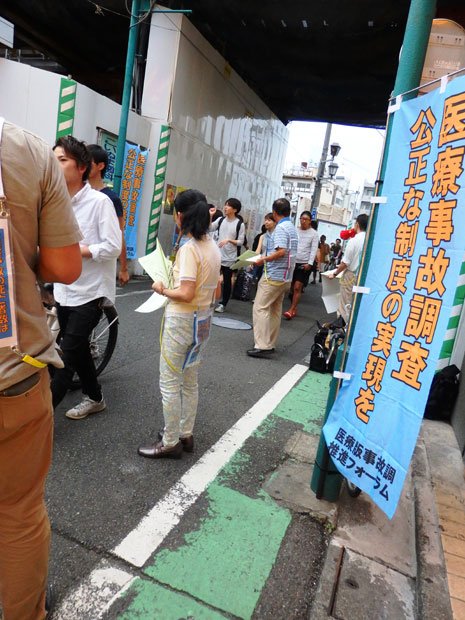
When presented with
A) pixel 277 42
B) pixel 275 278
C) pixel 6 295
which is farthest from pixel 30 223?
pixel 277 42

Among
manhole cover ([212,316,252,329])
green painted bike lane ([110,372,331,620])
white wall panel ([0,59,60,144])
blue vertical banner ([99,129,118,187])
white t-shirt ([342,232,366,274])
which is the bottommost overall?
green painted bike lane ([110,372,331,620])

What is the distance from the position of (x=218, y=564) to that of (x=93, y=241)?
6.58ft

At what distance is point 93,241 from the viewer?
2834mm

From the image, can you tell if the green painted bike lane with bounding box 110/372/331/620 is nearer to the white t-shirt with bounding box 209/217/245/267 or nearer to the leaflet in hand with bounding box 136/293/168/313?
the leaflet in hand with bounding box 136/293/168/313

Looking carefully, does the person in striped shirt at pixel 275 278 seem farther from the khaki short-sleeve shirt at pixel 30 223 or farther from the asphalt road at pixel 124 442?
the khaki short-sleeve shirt at pixel 30 223

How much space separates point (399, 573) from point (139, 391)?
2386 mm

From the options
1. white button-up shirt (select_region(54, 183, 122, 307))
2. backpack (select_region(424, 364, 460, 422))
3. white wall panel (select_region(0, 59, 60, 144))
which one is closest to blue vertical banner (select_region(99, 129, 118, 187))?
white wall panel (select_region(0, 59, 60, 144))

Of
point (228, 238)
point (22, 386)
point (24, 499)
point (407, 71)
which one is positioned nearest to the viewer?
point (22, 386)

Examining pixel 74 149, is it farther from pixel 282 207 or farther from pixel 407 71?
pixel 282 207

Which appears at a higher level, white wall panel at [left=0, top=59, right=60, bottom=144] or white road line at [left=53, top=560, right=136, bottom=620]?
white wall panel at [left=0, top=59, right=60, bottom=144]

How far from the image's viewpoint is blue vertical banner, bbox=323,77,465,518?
1724 mm

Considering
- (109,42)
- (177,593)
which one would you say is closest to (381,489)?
(177,593)

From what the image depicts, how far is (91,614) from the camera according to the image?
1.67 meters

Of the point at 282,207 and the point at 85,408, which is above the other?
the point at 282,207
